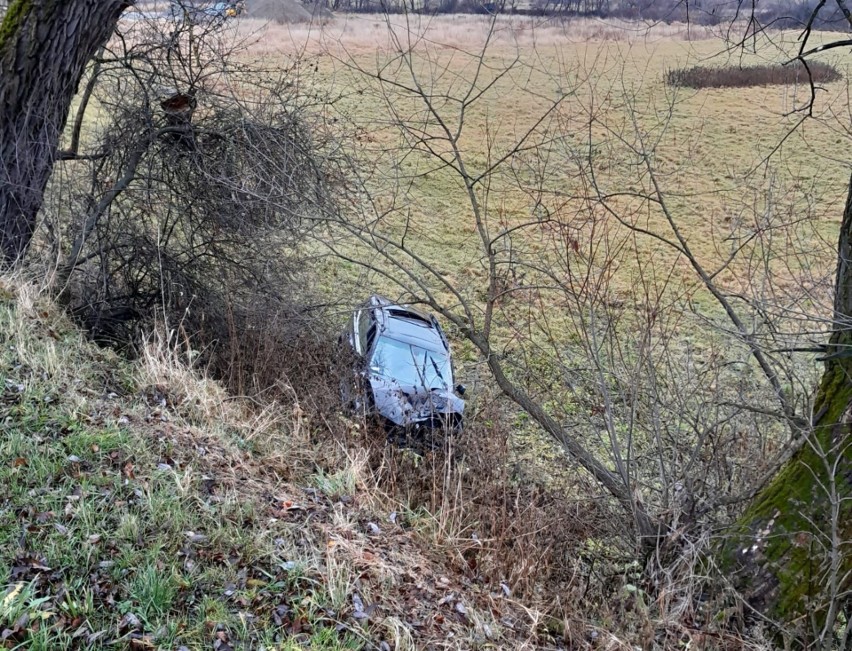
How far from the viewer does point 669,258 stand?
16016 millimetres

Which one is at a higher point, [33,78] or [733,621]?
[33,78]

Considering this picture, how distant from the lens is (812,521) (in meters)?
3.81

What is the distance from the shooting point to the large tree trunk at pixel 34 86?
5.81 meters

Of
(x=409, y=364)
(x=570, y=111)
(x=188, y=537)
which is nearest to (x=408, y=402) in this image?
(x=409, y=364)

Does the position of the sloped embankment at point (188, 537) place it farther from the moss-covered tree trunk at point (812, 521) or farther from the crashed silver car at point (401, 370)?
the moss-covered tree trunk at point (812, 521)

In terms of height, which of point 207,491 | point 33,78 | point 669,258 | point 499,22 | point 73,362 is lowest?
point 669,258

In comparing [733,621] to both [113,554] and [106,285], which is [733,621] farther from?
[106,285]

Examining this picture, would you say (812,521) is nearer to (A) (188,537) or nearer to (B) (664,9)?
(A) (188,537)

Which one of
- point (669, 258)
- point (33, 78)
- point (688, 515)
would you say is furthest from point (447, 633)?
point (669, 258)

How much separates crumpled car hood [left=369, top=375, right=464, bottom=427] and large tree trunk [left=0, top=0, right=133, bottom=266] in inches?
147

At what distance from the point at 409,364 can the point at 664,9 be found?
14.9ft

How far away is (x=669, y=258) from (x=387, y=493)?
13453 millimetres

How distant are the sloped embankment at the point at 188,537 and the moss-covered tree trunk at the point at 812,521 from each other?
1694 mm

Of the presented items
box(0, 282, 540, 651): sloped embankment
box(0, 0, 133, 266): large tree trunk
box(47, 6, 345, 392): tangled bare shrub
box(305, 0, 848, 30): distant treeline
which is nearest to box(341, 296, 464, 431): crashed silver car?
box(47, 6, 345, 392): tangled bare shrub
